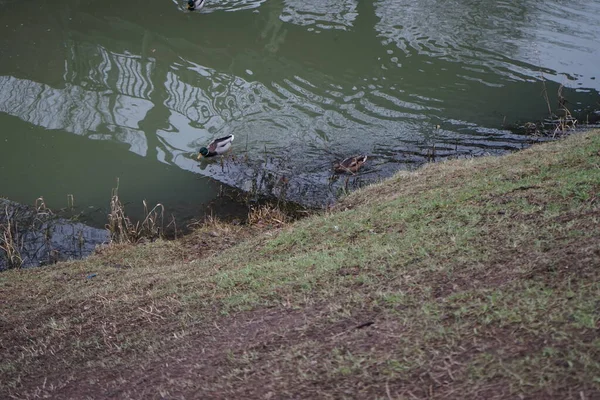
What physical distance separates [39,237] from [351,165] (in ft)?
14.8

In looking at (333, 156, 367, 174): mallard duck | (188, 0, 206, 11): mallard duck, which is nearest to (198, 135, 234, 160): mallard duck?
(333, 156, 367, 174): mallard duck

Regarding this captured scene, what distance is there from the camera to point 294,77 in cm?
1438

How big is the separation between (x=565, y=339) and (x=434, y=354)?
2.22ft

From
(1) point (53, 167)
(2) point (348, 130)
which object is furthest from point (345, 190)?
(1) point (53, 167)

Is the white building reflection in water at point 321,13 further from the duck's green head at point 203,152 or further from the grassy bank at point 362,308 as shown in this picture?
the grassy bank at point 362,308

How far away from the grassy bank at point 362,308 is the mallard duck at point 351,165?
9.42ft

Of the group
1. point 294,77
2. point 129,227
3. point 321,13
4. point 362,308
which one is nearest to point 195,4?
point 321,13

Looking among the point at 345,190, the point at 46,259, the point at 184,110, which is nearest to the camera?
the point at 46,259

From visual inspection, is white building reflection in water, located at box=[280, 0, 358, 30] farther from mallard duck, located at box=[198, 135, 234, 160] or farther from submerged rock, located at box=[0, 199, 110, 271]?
submerged rock, located at box=[0, 199, 110, 271]

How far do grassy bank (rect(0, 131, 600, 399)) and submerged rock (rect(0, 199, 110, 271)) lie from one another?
116 cm

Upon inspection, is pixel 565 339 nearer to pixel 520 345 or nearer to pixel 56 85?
pixel 520 345

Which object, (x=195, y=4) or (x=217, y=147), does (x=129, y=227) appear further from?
(x=195, y=4)

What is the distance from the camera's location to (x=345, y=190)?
9883 millimetres

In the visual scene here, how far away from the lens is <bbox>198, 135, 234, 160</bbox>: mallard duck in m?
11.2
